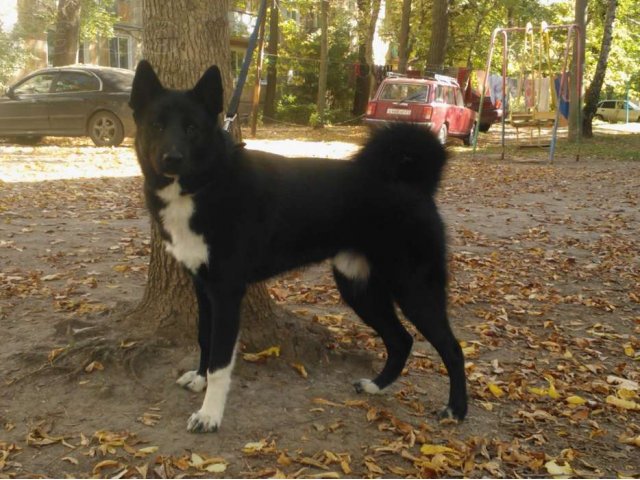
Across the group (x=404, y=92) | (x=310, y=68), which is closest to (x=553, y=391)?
(x=404, y=92)

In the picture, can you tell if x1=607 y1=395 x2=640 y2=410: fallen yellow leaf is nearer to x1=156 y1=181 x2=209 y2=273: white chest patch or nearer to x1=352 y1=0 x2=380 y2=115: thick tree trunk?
x1=156 y1=181 x2=209 y2=273: white chest patch

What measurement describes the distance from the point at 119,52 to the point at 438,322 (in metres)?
31.0

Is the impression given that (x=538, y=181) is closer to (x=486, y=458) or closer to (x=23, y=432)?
(x=486, y=458)

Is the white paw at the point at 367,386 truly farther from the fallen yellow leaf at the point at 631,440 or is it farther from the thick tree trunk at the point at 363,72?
the thick tree trunk at the point at 363,72

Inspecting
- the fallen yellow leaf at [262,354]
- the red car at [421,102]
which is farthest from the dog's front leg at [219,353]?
the red car at [421,102]

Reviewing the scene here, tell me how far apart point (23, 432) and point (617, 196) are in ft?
36.7

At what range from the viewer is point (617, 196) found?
12047 mm

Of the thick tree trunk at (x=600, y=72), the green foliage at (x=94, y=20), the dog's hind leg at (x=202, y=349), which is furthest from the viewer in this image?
the thick tree trunk at (x=600, y=72)

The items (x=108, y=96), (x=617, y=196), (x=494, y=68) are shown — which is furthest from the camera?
(x=494, y=68)

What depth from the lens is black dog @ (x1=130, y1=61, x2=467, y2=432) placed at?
341 cm

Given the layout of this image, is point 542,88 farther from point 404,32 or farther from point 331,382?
point 331,382

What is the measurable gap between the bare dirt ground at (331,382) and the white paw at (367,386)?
0.06 metres

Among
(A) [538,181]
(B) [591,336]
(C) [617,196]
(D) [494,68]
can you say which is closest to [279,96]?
(D) [494,68]

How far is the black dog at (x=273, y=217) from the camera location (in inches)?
134
